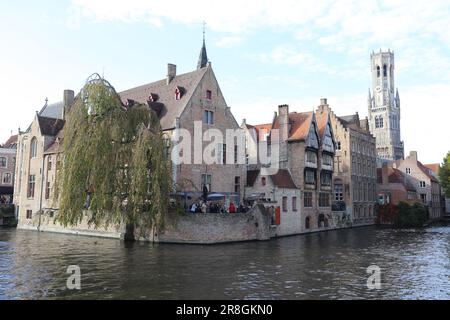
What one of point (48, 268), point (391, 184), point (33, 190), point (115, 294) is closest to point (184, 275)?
point (115, 294)

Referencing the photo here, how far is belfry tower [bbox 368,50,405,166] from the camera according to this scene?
138750 millimetres

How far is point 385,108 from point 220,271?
464ft

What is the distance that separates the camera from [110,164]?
28562 mm

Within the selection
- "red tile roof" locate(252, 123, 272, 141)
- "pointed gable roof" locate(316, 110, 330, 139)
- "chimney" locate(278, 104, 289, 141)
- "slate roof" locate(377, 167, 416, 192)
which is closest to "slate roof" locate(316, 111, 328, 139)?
"pointed gable roof" locate(316, 110, 330, 139)

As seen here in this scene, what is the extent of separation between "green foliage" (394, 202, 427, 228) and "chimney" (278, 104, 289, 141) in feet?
74.7

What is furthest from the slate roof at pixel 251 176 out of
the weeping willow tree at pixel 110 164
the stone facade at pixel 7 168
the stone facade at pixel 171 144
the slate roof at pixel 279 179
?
the stone facade at pixel 7 168

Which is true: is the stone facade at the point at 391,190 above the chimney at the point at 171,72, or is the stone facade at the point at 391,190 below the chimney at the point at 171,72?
below

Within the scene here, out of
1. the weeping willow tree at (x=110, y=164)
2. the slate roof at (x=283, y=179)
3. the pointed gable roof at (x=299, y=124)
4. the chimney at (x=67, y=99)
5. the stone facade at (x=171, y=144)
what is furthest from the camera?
the chimney at (x=67, y=99)

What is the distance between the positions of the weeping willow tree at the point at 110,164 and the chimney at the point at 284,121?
20.7 m

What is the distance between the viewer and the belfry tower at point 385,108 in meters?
139

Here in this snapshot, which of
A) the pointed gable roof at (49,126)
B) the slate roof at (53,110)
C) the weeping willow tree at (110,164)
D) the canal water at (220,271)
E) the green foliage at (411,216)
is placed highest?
the slate roof at (53,110)

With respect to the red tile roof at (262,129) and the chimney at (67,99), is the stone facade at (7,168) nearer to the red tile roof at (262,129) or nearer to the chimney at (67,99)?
the chimney at (67,99)

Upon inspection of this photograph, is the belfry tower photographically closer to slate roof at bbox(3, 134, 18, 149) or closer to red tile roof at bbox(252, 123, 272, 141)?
red tile roof at bbox(252, 123, 272, 141)

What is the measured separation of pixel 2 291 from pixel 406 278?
1654 cm
